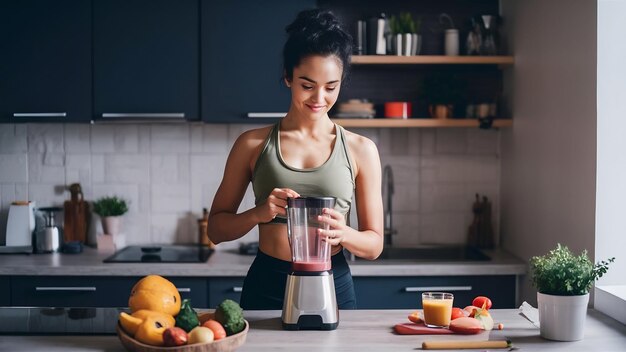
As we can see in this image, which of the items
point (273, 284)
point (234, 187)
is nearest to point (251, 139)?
point (234, 187)

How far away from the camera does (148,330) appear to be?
5.13 feet

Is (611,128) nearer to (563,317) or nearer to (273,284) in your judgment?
(563,317)

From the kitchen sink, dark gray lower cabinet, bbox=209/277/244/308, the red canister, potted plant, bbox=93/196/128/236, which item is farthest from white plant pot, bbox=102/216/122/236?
the red canister

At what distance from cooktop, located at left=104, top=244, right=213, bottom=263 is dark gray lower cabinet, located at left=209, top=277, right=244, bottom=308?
146 mm

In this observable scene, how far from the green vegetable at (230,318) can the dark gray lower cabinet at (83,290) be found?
1.55 metres

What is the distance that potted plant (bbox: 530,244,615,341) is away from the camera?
175cm

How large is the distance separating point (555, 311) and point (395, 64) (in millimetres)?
1978

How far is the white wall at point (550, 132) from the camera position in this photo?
2578 mm

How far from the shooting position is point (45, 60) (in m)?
3.40

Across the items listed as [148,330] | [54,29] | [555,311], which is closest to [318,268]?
[148,330]

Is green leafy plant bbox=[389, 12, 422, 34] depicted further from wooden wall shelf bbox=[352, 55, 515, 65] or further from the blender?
the blender

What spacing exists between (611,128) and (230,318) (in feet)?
5.06

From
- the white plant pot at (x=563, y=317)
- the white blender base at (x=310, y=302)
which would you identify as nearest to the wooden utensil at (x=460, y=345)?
the white plant pot at (x=563, y=317)

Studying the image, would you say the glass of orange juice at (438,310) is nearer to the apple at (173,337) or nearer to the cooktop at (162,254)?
the apple at (173,337)
